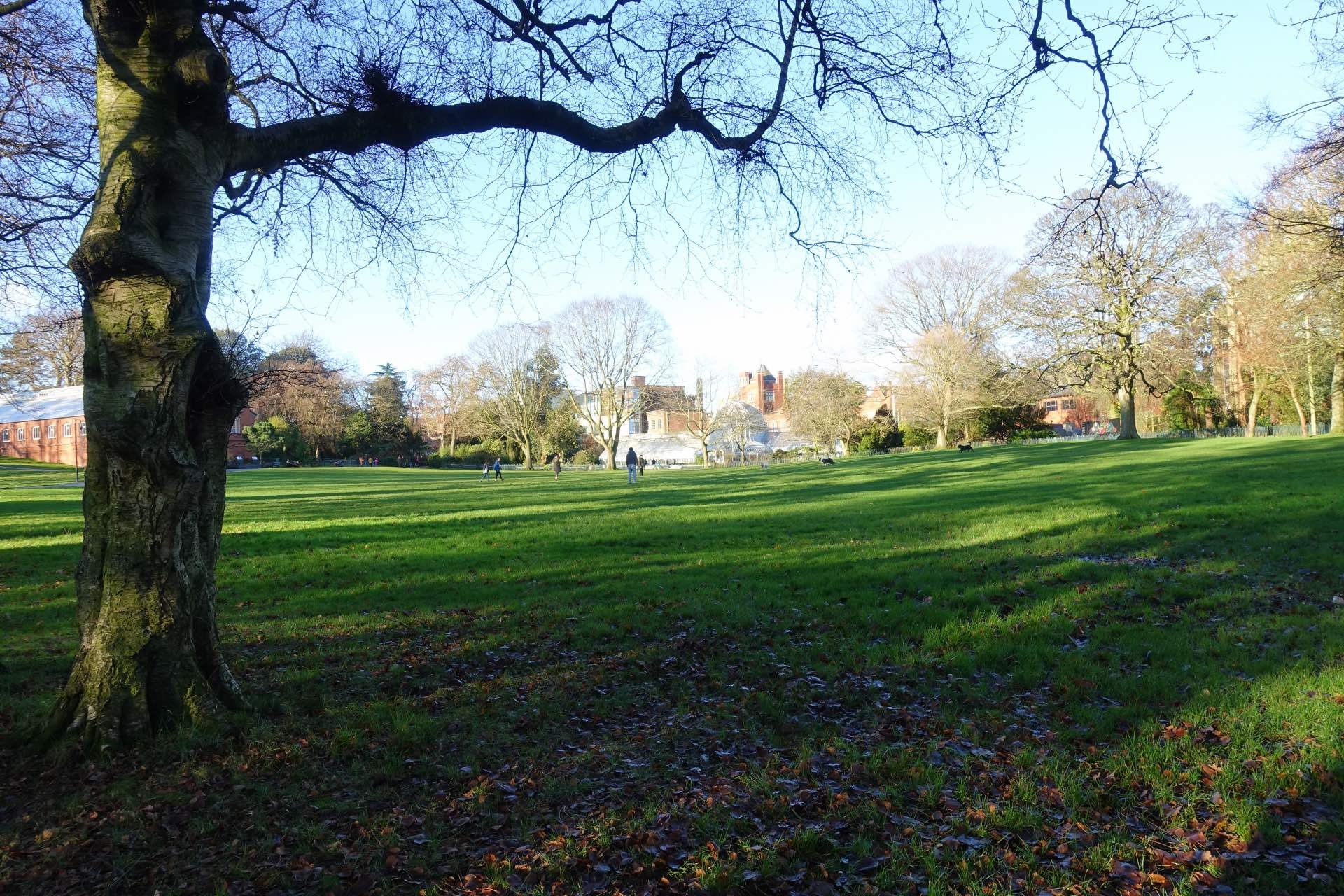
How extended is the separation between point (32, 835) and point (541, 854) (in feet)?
8.56

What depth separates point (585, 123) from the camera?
603cm

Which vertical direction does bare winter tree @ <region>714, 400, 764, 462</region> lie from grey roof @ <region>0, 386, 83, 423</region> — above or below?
below

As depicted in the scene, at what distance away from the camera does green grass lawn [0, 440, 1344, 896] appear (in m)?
3.71

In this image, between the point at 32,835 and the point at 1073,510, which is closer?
the point at 32,835

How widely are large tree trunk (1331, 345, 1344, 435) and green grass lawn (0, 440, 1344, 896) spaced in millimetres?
27876

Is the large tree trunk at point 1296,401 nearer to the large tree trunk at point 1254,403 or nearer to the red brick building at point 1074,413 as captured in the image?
the large tree trunk at point 1254,403

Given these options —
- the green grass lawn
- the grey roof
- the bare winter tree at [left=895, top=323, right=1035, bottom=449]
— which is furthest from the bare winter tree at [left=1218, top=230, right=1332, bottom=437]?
the grey roof

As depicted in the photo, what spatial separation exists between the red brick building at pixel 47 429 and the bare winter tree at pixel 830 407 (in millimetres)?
46650

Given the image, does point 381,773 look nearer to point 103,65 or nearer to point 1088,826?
point 1088,826

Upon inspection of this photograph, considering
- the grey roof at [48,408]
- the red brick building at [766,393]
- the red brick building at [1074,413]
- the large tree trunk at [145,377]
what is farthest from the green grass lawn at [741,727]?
the red brick building at [766,393]

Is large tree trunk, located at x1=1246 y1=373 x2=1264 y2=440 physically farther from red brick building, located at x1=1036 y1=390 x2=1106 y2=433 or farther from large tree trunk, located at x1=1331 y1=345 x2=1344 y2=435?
red brick building, located at x1=1036 y1=390 x2=1106 y2=433

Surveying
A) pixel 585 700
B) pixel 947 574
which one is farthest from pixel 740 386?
pixel 585 700

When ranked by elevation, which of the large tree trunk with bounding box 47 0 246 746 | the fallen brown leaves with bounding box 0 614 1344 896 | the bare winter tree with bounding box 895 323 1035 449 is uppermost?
the bare winter tree with bounding box 895 323 1035 449

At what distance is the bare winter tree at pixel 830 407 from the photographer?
58375mm
